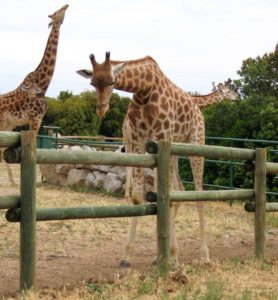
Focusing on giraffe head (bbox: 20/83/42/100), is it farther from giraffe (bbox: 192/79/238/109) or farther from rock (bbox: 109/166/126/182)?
giraffe (bbox: 192/79/238/109)

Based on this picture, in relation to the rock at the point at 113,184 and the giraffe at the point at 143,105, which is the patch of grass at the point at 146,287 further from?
the rock at the point at 113,184

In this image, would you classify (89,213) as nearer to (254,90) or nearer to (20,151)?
(20,151)

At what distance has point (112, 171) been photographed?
42.6 feet

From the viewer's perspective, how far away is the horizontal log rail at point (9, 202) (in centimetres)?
445

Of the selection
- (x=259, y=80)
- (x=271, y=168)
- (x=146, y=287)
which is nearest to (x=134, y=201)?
(x=146, y=287)

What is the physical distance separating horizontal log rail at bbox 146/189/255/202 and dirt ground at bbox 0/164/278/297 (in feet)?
2.14

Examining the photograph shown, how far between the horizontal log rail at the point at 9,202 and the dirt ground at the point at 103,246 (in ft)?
2.27

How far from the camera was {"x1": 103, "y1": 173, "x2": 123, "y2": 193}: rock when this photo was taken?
12531mm

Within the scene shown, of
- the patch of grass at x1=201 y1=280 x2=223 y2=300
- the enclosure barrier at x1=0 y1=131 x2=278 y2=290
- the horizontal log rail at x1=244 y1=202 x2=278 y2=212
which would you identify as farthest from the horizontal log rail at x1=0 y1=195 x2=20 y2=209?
the horizontal log rail at x1=244 y1=202 x2=278 y2=212

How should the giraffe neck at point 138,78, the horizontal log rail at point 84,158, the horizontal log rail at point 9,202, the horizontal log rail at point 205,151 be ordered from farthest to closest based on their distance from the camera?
1. the giraffe neck at point 138,78
2. the horizontal log rail at point 205,151
3. the horizontal log rail at point 84,158
4. the horizontal log rail at point 9,202

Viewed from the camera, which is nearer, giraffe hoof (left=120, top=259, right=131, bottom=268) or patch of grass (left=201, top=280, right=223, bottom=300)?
patch of grass (left=201, top=280, right=223, bottom=300)

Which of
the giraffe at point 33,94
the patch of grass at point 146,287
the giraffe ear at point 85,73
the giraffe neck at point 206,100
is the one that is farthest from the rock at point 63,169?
the patch of grass at point 146,287

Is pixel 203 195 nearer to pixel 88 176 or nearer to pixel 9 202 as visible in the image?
pixel 9 202

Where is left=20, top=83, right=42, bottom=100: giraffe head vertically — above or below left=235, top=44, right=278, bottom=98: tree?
below
